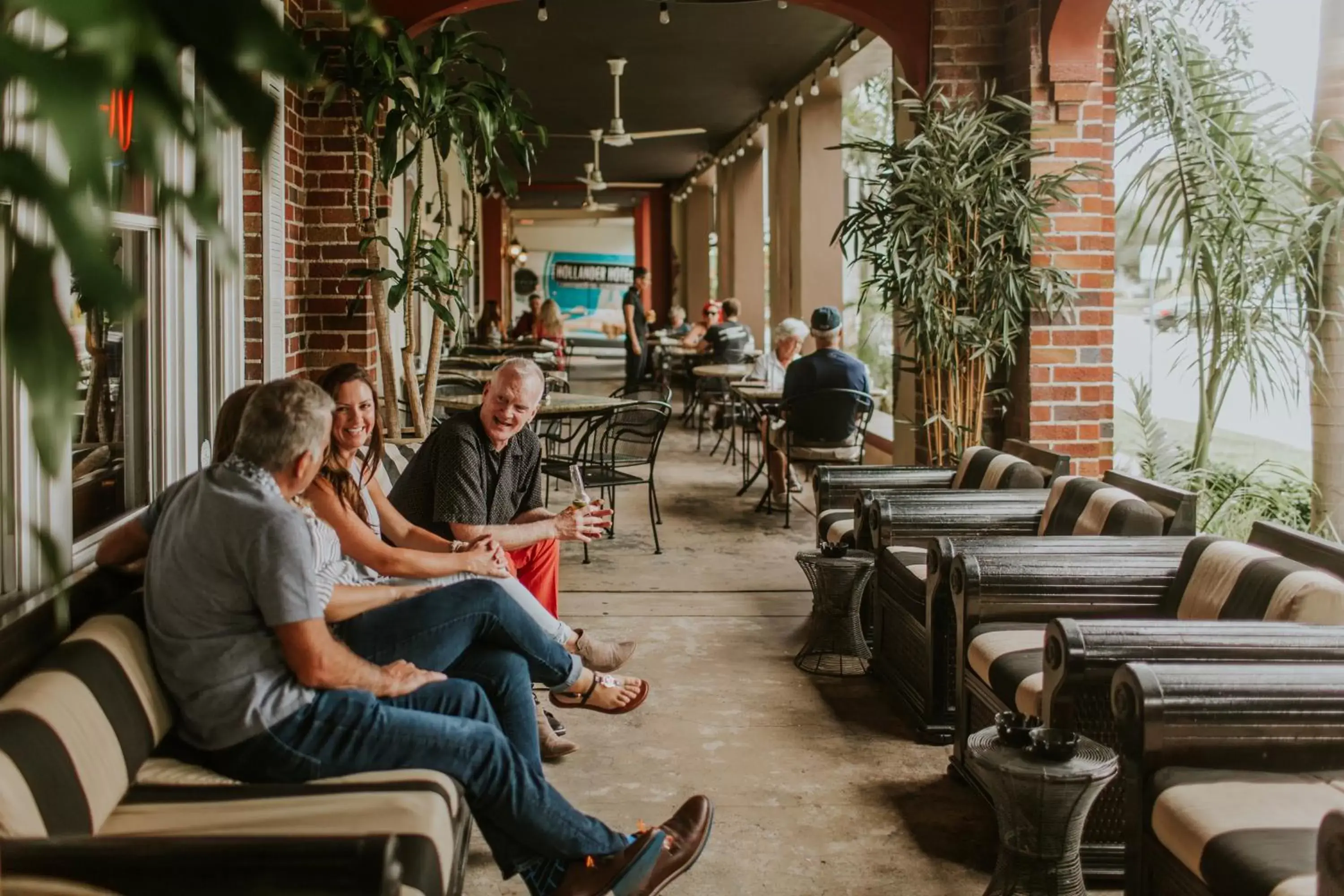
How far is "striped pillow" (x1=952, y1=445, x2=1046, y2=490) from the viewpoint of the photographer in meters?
4.80

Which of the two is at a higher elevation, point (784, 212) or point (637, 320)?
point (784, 212)

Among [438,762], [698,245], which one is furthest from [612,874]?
[698,245]

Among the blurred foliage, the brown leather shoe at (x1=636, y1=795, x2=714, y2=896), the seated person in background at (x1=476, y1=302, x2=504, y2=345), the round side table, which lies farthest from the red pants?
the seated person in background at (x1=476, y1=302, x2=504, y2=345)

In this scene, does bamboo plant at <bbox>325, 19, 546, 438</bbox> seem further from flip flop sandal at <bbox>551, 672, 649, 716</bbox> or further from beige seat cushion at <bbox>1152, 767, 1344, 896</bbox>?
beige seat cushion at <bbox>1152, 767, 1344, 896</bbox>

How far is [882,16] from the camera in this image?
6645 mm

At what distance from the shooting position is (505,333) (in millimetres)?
18703

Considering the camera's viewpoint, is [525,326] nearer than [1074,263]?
No

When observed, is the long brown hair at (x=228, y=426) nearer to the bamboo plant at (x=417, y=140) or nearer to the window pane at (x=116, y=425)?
the window pane at (x=116, y=425)

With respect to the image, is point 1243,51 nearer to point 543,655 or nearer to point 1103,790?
point 1103,790

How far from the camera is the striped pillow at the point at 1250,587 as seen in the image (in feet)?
9.32

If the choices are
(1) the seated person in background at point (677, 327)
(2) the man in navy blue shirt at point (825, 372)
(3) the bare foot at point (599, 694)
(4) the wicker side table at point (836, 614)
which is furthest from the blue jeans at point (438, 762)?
(1) the seated person in background at point (677, 327)

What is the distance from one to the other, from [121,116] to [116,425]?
312 centimetres

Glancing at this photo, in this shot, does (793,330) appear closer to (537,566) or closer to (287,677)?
(537,566)

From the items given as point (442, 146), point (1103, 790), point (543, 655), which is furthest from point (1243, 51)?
point (543, 655)
